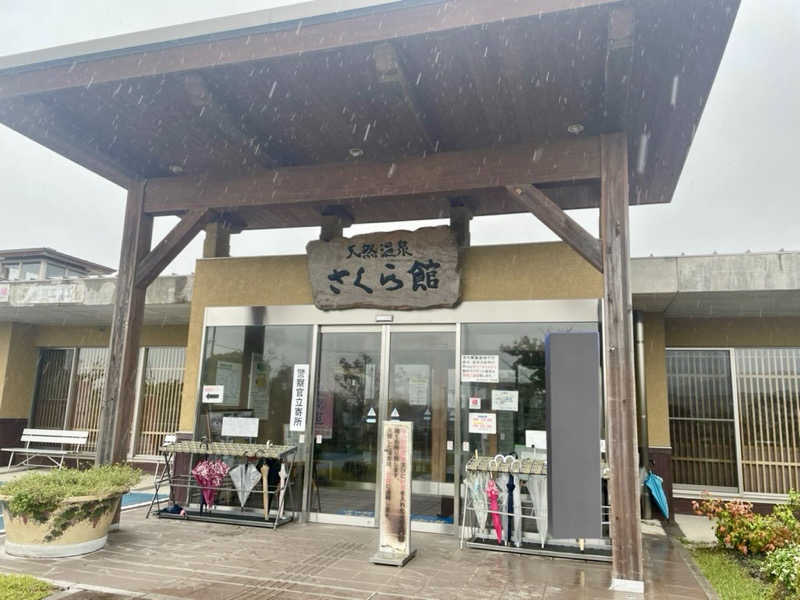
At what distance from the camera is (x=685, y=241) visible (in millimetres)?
30531

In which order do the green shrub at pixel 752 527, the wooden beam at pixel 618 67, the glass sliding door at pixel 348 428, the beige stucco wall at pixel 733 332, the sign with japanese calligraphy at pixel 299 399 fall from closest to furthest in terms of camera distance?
the wooden beam at pixel 618 67 < the green shrub at pixel 752 527 < the glass sliding door at pixel 348 428 < the sign with japanese calligraphy at pixel 299 399 < the beige stucco wall at pixel 733 332

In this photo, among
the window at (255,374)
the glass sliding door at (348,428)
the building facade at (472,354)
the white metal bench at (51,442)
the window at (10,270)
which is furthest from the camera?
the window at (10,270)

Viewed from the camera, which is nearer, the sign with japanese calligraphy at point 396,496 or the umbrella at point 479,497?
the sign with japanese calligraphy at point 396,496

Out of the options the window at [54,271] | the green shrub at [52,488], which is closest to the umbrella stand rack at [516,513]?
the green shrub at [52,488]

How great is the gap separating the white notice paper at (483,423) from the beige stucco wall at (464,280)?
1.19 metres

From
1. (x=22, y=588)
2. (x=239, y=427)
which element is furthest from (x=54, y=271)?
(x=22, y=588)

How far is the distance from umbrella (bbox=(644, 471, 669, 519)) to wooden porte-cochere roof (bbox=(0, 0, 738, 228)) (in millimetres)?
3320

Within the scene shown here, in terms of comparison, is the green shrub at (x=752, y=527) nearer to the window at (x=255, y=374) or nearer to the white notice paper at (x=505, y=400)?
the white notice paper at (x=505, y=400)

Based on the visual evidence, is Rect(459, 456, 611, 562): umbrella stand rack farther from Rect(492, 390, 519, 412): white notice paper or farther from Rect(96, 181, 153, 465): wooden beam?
Rect(96, 181, 153, 465): wooden beam

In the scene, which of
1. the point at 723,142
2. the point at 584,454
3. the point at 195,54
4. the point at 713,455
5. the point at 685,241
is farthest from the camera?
the point at 685,241

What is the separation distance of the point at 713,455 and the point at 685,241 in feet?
84.0

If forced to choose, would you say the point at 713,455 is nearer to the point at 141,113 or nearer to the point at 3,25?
the point at 141,113

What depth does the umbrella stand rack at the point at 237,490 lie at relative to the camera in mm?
6047

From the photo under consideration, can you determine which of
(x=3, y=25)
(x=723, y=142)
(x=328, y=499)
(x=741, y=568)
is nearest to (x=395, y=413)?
(x=328, y=499)
